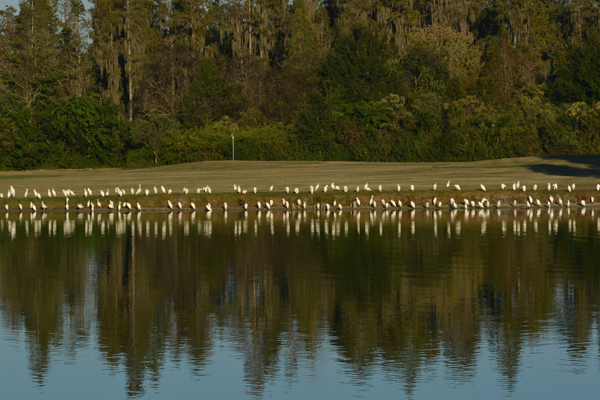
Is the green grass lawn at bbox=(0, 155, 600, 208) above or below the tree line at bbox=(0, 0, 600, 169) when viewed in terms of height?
below

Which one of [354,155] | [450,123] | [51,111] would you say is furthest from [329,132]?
[51,111]

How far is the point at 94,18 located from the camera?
108 meters

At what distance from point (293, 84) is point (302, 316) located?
76.3 m

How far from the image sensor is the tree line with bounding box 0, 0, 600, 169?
261ft

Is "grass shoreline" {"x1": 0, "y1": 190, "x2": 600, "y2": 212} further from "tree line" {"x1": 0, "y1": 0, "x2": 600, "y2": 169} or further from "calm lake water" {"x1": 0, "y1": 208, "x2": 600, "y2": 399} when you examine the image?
"tree line" {"x1": 0, "y1": 0, "x2": 600, "y2": 169}

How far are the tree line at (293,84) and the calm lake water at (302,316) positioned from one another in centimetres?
4878

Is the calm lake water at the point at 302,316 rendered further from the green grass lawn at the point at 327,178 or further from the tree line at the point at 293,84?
A: the tree line at the point at 293,84

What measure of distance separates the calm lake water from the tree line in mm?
48783

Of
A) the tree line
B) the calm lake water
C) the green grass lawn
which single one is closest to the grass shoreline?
the green grass lawn

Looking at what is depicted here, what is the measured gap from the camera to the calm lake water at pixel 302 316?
41.3ft

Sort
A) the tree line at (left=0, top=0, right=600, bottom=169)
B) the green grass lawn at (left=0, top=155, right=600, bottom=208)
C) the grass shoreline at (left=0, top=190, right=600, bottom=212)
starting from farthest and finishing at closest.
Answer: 1. the tree line at (left=0, top=0, right=600, bottom=169)
2. the green grass lawn at (left=0, top=155, right=600, bottom=208)
3. the grass shoreline at (left=0, top=190, right=600, bottom=212)

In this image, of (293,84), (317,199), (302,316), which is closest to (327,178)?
(317,199)

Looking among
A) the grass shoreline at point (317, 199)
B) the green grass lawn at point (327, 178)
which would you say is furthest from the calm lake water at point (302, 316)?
the green grass lawn at point (327, 178)

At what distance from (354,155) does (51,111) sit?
27468mm
